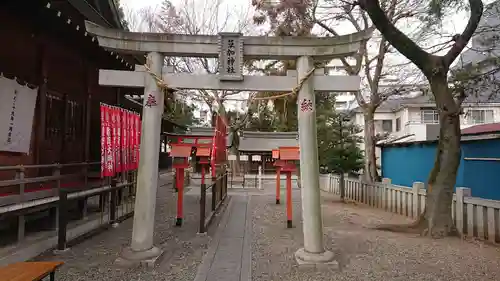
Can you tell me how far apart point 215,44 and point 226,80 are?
0.68 meters

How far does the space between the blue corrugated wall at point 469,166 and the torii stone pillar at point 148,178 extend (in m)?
9.46

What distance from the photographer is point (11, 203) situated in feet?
18.9

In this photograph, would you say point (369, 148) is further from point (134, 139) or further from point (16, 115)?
point (16, 115)

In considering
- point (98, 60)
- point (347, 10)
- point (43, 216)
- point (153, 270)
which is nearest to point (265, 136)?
point (347, 10)

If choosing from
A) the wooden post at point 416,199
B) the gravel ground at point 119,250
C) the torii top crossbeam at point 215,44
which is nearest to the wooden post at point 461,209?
the wooden post at point 416,199

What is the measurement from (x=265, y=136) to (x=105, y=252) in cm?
2528

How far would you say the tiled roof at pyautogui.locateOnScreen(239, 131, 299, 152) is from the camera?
99.5 feet

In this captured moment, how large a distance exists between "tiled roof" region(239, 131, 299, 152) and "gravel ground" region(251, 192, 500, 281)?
20350 millimetres

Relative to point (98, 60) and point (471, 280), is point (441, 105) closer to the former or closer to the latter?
point (471, 280)

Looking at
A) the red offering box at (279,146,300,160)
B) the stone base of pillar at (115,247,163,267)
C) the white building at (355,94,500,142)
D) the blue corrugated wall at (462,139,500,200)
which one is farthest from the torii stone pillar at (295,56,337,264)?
the white building at (355,94,500,142)

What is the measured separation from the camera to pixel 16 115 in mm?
6758

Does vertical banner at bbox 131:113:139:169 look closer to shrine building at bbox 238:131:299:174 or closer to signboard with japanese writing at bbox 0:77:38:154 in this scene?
signboard with japanese writing at bbox 0:77:38:154

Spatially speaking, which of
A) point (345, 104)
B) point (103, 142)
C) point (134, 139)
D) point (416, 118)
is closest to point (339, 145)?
point (134, 139)

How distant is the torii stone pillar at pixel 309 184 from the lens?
5.85m
